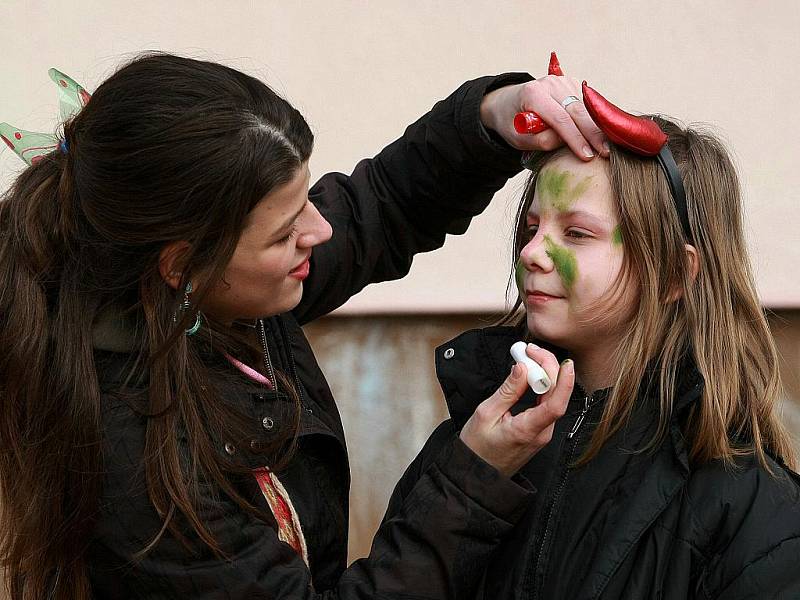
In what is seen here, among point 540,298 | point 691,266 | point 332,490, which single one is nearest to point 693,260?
point 691,266

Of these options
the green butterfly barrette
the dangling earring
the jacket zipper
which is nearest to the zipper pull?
the jacket zipper

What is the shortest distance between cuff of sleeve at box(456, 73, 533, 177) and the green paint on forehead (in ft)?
0.54

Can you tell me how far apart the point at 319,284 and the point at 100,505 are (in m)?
0.55

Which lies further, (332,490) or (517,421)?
(332,490)

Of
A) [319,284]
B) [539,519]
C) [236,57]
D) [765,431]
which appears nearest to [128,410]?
[319,284]

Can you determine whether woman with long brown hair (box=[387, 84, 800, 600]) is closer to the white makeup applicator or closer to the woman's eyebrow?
the white makeup applicator

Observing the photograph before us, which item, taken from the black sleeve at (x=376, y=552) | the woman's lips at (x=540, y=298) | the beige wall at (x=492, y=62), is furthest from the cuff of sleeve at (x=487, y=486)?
the beige wall at (x=492, y=62)

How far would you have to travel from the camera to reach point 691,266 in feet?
4.80

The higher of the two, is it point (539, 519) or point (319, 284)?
point (319, 284)

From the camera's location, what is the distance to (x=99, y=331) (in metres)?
1.45

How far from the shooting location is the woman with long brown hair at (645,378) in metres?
1.35

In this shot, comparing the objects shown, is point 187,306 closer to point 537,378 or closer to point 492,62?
point 537,378

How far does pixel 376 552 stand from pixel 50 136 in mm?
816

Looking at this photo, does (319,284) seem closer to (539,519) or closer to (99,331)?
(99,331)
